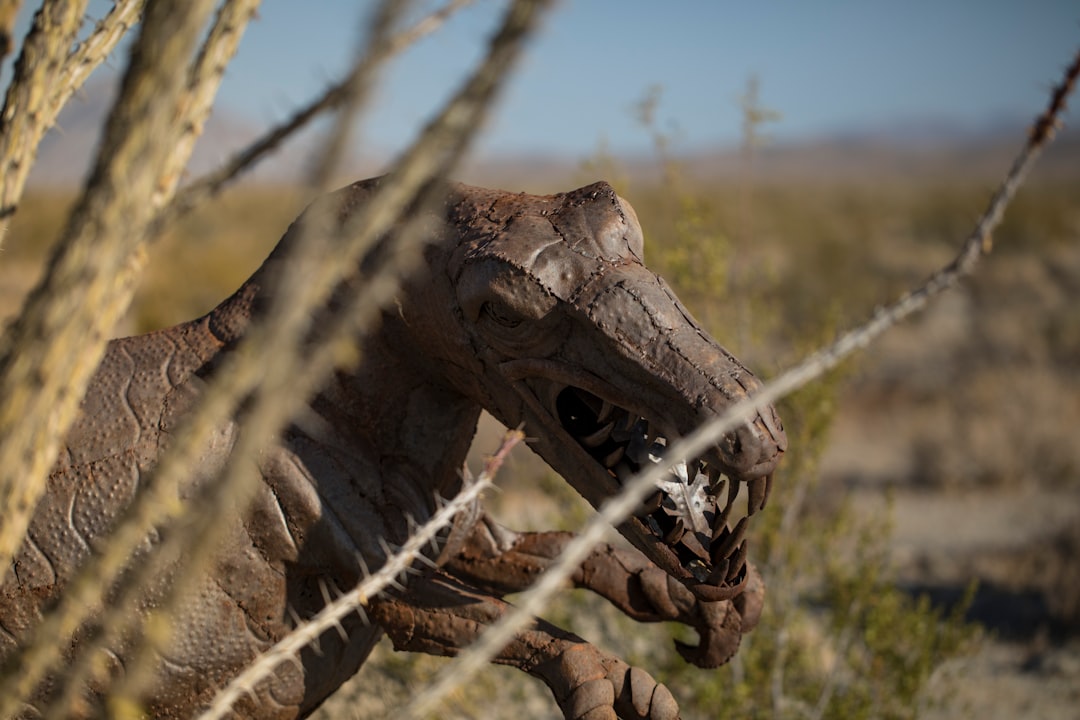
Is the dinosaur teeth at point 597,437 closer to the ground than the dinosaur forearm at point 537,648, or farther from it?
farther from it

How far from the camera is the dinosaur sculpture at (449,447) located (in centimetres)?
166

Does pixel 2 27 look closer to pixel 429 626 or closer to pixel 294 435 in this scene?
pixel 294 435

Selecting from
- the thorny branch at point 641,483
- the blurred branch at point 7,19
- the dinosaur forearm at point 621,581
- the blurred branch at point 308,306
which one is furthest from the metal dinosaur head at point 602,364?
the blurred branch at point 7,19

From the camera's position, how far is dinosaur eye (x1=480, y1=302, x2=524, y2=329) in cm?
172

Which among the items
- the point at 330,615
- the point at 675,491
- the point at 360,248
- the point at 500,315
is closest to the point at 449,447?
the point at 500,315

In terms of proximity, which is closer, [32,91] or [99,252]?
[99,252]

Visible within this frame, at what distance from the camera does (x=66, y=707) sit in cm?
110

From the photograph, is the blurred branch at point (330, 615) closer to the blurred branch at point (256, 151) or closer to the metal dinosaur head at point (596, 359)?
the metal dinosaur head at point (596, 359)

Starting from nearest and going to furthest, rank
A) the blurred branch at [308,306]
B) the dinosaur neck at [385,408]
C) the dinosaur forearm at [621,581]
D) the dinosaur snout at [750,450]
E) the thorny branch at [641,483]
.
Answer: the blurred branch at [308,306] → the thorny branch at [641,483] → the dinosaur snout at [750,450] → the dinosaur neck at [385,408] → the dinosaur forearm at [621,581]

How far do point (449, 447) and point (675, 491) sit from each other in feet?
1.80

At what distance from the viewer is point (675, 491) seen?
1764 millimetres

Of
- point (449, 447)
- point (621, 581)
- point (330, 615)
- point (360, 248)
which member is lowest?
point (330, 615)

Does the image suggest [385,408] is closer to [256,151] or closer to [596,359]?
[596,359]

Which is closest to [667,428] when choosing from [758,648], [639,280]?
[639,280]
